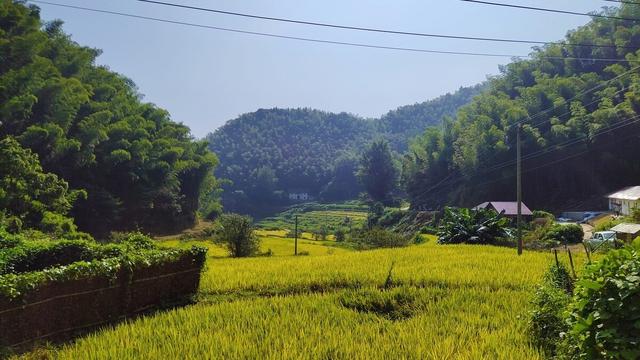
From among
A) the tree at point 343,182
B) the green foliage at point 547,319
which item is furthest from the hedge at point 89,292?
the tree at point 343,182

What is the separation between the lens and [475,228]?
29828mm

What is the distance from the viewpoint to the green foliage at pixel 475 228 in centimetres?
2922

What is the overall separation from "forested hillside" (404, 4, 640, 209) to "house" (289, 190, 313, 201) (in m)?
65.9

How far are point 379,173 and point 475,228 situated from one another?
7286 cm

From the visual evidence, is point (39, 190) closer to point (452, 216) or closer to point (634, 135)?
Answer: point (452, 216)

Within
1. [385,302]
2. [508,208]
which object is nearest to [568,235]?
[508,208]

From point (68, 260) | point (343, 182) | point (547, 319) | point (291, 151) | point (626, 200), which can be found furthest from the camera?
point (291, 151)

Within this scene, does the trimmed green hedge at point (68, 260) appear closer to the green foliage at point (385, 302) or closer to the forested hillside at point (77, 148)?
the green foliage at point (385, 302)

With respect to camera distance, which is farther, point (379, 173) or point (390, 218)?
point (379, 173)

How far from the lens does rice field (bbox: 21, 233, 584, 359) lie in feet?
23.1

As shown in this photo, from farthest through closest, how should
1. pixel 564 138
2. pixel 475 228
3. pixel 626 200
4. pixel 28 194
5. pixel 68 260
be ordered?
pixel 564 138, pixel 626 200, pixel 28 194, pixel 475 228, pixel 68 260

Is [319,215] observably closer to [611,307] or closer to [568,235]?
[568,235]

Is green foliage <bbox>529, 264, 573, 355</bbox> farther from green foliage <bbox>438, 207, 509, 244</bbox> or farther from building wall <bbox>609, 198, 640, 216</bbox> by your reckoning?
building wall <bbox>609, 198, 640, 216</bbox>

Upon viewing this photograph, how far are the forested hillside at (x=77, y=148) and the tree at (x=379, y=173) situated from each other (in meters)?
41.2
